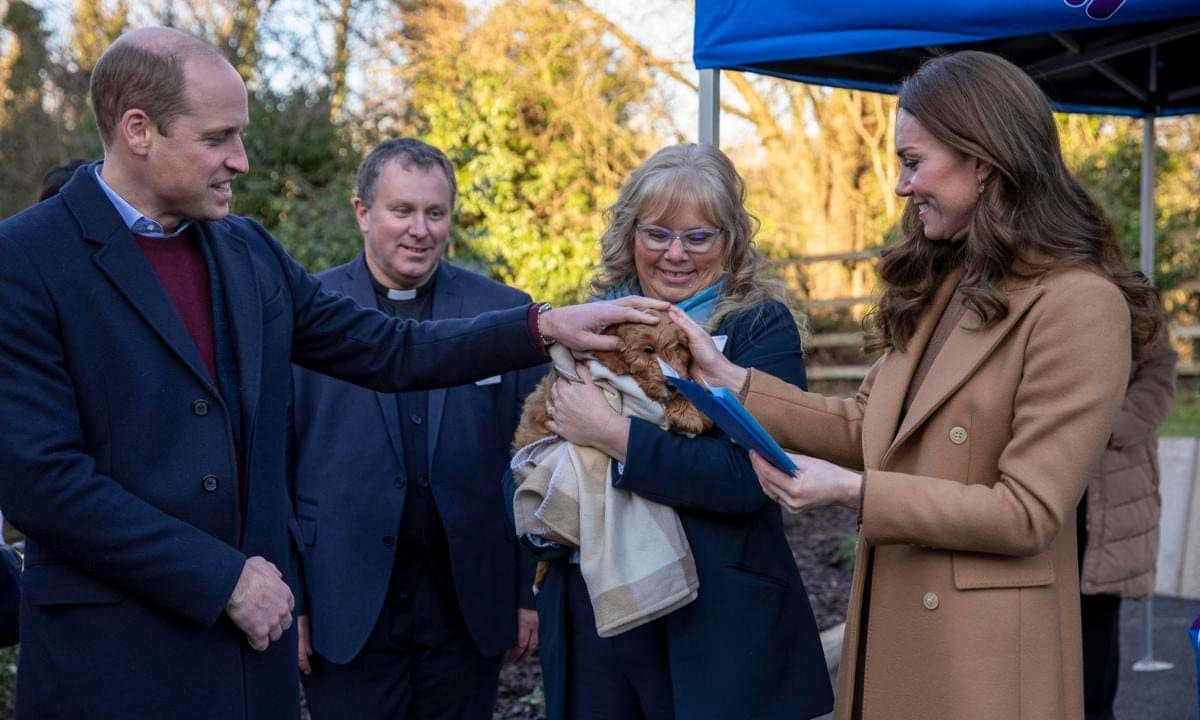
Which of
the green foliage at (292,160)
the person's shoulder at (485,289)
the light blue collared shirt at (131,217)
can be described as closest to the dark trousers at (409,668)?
the person's shoulder at (485,289)

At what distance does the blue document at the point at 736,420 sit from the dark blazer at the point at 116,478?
98 cm

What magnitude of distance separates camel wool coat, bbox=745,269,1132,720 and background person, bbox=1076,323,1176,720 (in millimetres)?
2663

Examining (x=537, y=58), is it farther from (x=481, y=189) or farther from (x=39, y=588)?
(x=39, y=588)

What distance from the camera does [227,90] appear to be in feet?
8.89

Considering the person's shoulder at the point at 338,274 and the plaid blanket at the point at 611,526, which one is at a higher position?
the person's shoulder at the point at 338,274

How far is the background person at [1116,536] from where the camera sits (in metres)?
5.14

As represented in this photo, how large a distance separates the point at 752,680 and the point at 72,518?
62.7 inches

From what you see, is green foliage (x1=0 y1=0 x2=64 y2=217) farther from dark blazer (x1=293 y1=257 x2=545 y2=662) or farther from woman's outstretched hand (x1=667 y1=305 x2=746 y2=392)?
woman's outstretched hand (x1=667 y1=305 x2=746 y2=392)

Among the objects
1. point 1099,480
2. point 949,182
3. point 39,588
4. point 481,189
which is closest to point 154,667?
point 39,588

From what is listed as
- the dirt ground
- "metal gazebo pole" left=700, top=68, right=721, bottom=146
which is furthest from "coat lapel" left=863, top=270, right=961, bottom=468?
the dirt ground

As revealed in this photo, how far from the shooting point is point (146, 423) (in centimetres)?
255

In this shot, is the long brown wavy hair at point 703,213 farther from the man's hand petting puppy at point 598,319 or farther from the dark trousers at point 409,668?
the dark trousers at point 409,668

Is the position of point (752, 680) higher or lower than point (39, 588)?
lower

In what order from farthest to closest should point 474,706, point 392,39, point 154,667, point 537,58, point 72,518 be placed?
1. point 392,39
2. point 537,58
3. point 474,706
4. point 154,667
5. point 72,518
